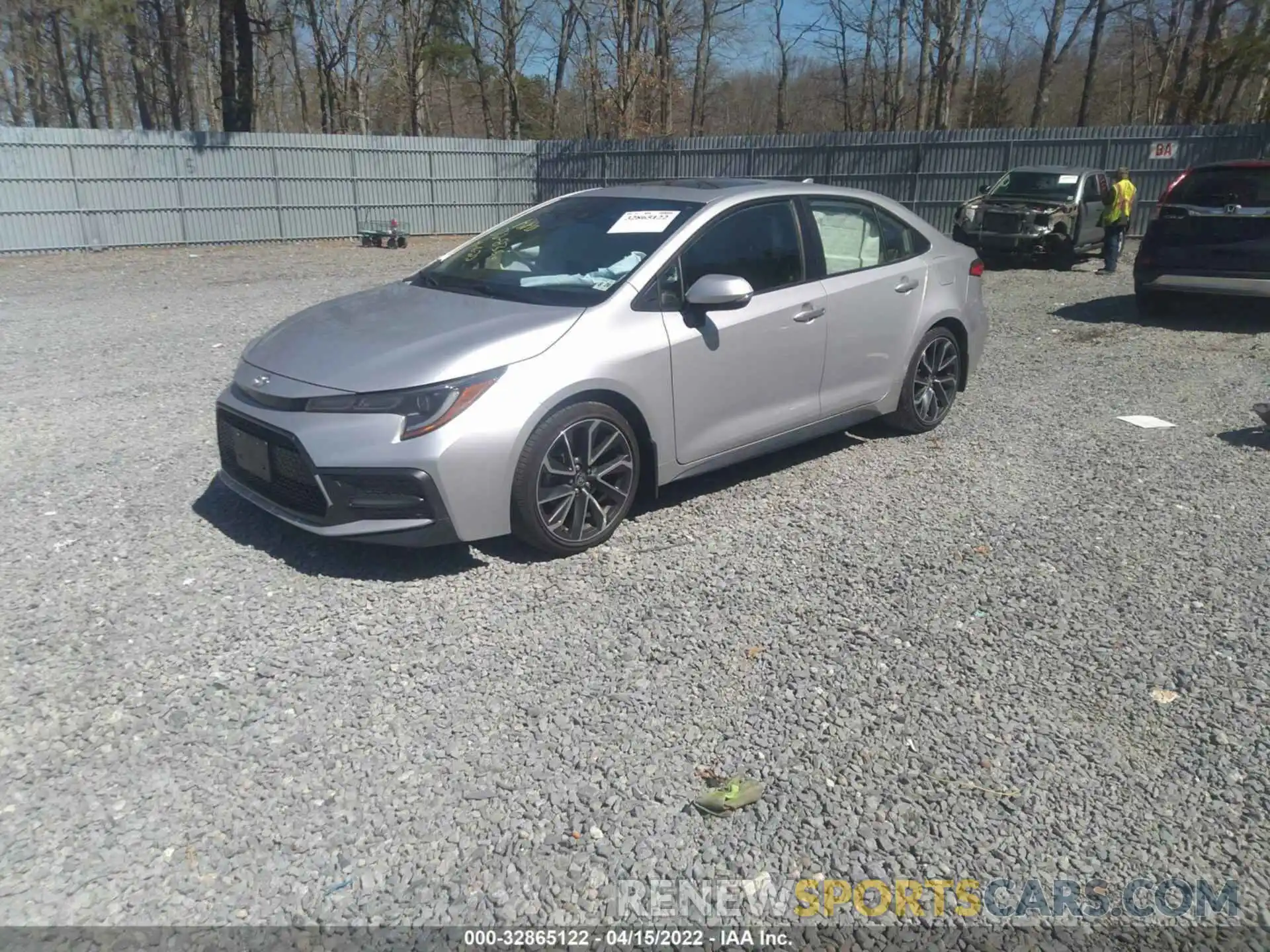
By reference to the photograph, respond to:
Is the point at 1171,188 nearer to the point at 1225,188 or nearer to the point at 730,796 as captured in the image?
the point at 1225,188

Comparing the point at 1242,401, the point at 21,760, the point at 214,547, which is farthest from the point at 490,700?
the point at 1242,401

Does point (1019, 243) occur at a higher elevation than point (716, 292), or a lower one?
lower

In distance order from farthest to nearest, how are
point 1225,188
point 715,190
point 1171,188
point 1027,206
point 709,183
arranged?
point 1027,206 → point 1171,188 → point 1225,188 → point 709,183 → point 715,190

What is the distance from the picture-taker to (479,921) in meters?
2.46

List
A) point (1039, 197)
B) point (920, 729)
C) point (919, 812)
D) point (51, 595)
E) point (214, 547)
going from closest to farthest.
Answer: point (919, 812)
point (920, 729)
point (51, 595)
point (214, 547)
point (1039, 197)

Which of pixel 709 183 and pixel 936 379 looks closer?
pixel 709 183

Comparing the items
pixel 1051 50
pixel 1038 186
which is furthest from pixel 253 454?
pixel 1051 50

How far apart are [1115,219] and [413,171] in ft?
51.9

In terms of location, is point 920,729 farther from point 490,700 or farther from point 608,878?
point 490,700

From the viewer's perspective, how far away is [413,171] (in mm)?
23672

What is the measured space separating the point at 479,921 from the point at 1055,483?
4284 millimetres

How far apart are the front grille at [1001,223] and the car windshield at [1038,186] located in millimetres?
695

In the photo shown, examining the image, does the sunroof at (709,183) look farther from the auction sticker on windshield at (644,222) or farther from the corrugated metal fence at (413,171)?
the corrugated metal fence at (413,171)

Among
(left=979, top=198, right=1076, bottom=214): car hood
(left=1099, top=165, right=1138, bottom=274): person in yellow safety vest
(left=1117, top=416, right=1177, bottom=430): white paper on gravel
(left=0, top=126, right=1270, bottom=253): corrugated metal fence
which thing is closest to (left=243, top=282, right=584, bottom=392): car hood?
(left=1117, top=416, right=1177, bottom=430): white paper on gravel
